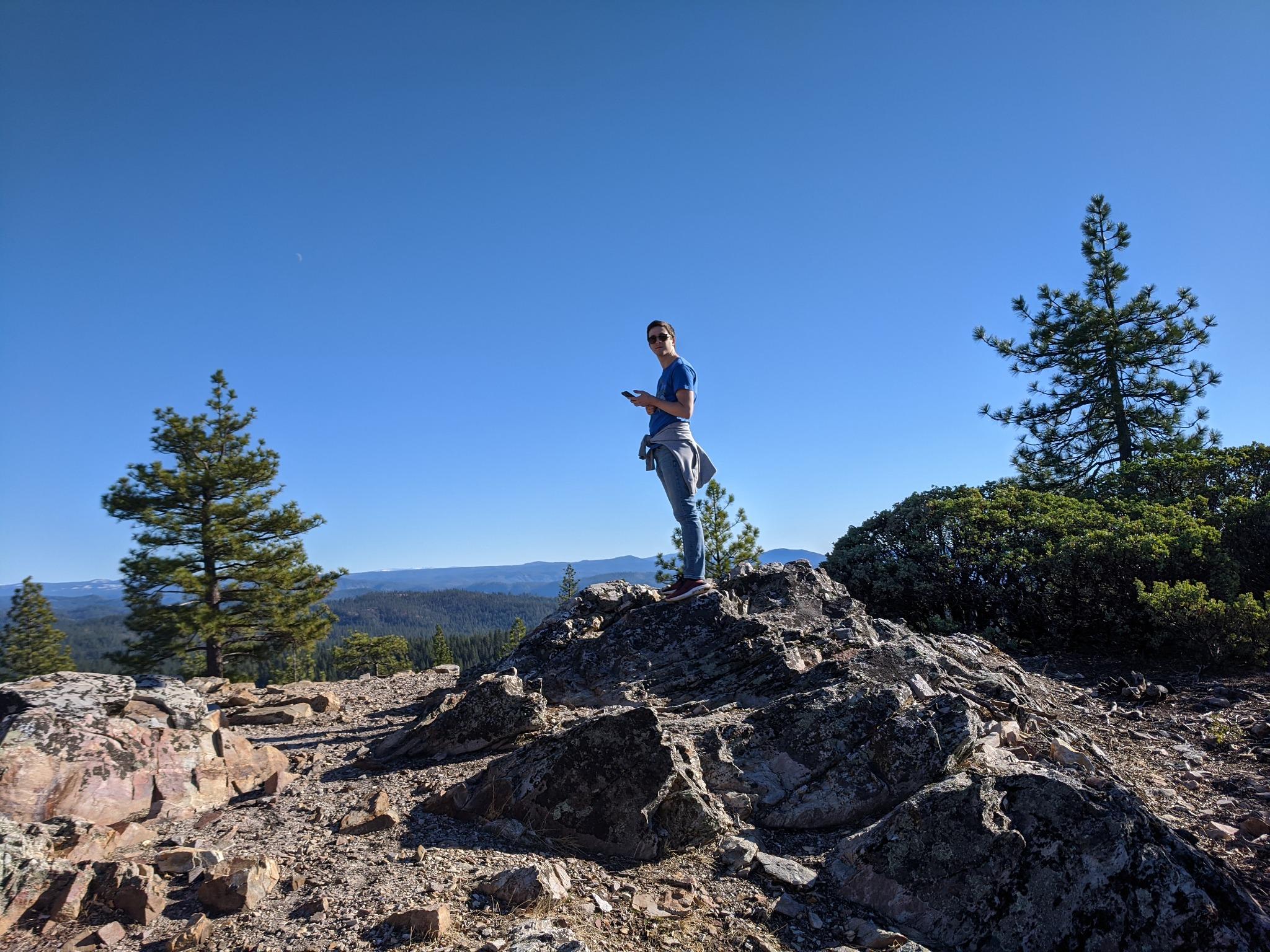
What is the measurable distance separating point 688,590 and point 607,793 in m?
3.81

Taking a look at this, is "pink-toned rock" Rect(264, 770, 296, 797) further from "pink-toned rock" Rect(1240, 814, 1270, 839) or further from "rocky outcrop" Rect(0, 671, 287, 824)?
"pink-toned rock" Rect(1240, 814, 1270, 839)

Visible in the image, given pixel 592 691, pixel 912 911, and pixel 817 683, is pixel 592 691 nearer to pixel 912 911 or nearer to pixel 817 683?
pixel 817 683

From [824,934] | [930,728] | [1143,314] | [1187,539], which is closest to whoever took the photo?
[824,934]

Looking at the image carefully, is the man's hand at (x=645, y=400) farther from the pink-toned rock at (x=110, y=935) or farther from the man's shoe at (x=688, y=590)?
the pink-toned rock at (x=110, y=935)

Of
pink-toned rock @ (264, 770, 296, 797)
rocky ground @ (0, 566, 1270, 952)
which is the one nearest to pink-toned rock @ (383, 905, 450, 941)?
rocky ground @ (0, 566, 1270, 952)

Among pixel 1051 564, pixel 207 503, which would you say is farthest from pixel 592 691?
pixel 207 503

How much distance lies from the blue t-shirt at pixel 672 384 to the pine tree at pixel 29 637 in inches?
1891

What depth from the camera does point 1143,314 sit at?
20172 mm

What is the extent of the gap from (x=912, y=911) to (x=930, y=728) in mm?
1543

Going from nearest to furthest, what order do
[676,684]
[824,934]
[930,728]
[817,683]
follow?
[824,934]
[930,728]
[817,683]
[676,684]

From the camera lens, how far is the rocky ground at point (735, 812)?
354 centimetres

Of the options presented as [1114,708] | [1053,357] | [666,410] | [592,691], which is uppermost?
[1053,357]

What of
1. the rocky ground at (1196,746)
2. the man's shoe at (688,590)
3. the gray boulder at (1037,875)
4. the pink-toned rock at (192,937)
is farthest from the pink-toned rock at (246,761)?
the rocky ground at (1196,746)

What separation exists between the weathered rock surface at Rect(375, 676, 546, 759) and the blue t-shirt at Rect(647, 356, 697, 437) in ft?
11.1
